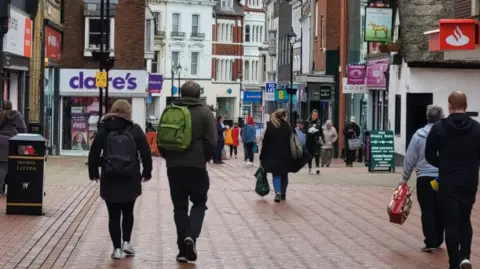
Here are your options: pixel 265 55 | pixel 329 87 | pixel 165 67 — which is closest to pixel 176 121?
pixel 329 87

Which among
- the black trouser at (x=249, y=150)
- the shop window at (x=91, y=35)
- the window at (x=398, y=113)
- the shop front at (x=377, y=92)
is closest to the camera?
the window at (x=398, y=113)

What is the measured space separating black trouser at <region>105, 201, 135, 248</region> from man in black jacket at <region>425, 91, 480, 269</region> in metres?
3.34

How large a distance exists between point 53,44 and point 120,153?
3112cm

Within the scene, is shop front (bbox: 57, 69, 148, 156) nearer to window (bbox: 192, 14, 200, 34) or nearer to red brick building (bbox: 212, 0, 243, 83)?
window (bbox: 192, 14, 200, 34)

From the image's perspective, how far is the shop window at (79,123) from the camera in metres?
43.5

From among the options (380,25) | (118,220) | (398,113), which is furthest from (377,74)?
(118,220)

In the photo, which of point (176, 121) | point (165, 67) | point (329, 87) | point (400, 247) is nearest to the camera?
point (176, 121)

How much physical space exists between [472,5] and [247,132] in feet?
49.8

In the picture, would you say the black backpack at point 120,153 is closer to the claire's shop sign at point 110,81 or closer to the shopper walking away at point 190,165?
the shopper walking away at point 190,165

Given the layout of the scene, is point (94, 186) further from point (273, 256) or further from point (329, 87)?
point (329, 87)

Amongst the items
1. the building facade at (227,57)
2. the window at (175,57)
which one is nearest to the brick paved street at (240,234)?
the window at (175,57)

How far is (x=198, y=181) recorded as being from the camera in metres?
12.0

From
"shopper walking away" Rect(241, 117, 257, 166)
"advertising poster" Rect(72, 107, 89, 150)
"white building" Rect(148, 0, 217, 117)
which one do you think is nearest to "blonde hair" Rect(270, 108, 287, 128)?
"shopper walking away" Rect(241, 117, 257, 166)

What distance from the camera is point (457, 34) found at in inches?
973
